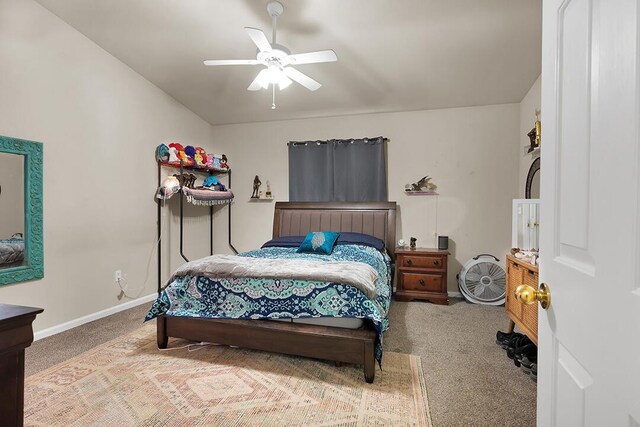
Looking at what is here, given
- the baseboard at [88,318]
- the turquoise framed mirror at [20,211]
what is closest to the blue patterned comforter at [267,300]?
the baseboard at [88,318]

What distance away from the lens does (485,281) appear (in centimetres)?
359

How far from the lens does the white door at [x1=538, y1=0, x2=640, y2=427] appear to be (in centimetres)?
47

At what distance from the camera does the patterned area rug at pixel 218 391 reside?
5.46 feet

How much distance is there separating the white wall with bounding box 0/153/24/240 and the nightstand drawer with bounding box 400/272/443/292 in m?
3.76

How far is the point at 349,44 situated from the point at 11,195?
10.3 ft

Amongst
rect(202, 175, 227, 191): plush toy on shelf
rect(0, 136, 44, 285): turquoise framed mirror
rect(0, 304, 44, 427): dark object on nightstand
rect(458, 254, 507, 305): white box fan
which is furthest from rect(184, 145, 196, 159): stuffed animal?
rect(458, 254, 507, 305): white box fan

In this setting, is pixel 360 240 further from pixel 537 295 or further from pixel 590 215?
pixel 590 215

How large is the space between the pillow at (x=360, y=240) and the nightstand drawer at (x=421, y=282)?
18.3 inches

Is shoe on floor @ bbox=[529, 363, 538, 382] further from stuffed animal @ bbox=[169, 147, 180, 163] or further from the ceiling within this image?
stuffed animal @ bbox=[169, 147, 180, 163]

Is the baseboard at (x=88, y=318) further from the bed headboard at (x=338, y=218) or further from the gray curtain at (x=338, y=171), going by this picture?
the gray curtain at (x=338, y=171)

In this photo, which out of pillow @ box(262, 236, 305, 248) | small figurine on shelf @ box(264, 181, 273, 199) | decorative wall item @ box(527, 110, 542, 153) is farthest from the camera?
small figurine on shelf @ box(264, 181, 273, 199)

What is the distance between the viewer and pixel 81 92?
9.87ft

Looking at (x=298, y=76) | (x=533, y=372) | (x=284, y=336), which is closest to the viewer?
(x=533, y=372)

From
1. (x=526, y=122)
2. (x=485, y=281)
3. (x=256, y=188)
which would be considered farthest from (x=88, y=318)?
(x=526, y=122)
